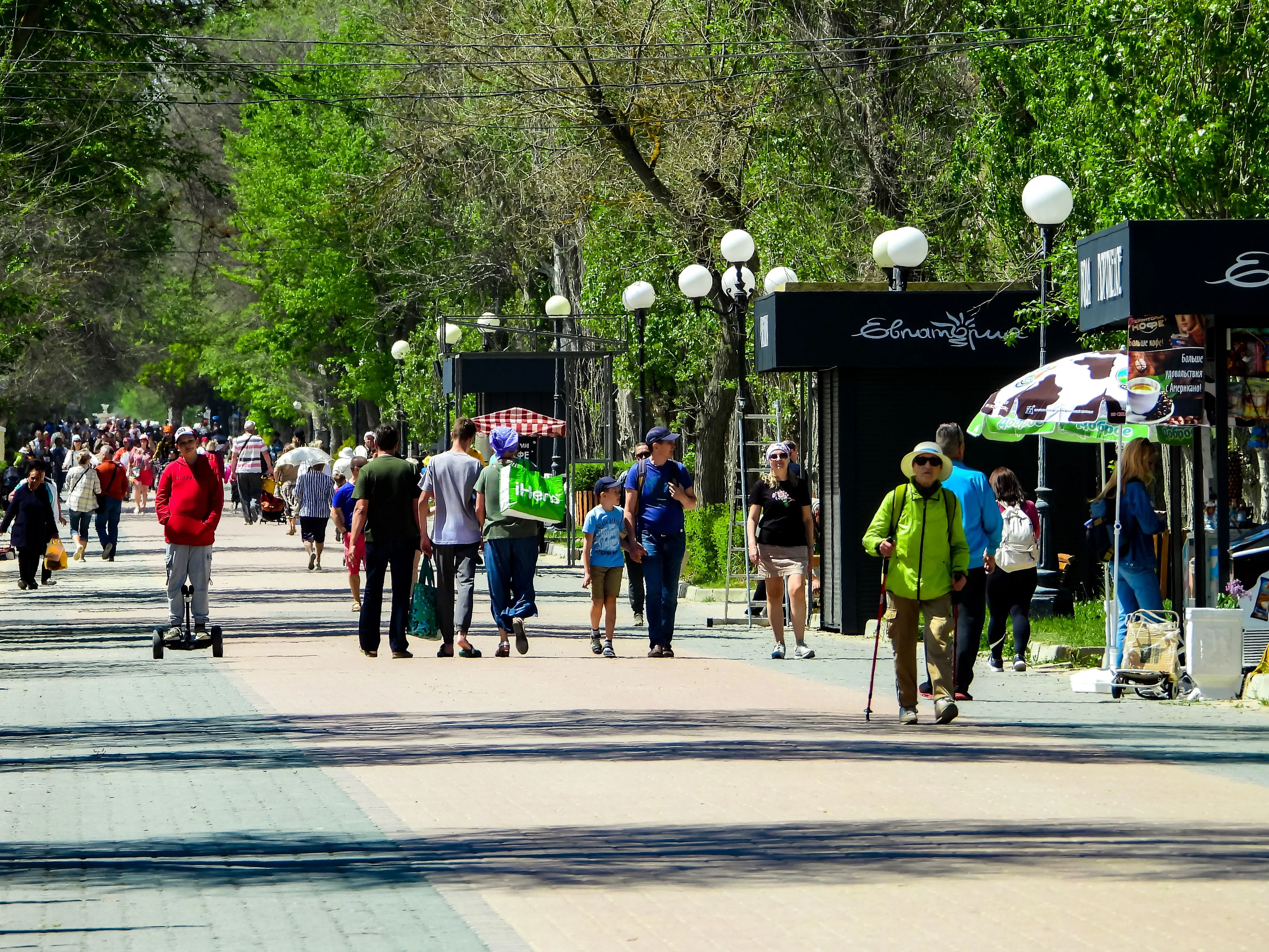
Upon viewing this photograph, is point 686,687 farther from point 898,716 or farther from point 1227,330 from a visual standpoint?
point 1227,330

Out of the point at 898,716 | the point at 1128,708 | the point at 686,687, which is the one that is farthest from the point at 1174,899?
the point at 686,687

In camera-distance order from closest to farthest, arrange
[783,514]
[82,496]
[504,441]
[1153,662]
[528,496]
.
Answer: [1153,662] < [528,496] < [783,514] < [504,441] < [82,496]

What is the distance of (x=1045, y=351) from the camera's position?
17.1 metres

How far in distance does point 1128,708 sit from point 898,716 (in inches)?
67.6

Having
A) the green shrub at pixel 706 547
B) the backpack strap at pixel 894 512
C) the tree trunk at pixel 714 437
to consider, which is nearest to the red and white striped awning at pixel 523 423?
the tree trunk at pixel 714 437

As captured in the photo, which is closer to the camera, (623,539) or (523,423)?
(623,539)

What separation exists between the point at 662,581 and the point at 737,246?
5.65 m

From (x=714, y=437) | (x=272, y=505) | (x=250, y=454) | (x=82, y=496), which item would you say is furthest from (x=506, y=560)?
(x=250, y=454)

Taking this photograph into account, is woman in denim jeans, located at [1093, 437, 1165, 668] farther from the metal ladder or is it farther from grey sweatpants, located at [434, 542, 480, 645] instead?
grey sweatpants, located at [434, 542, 480, 645]

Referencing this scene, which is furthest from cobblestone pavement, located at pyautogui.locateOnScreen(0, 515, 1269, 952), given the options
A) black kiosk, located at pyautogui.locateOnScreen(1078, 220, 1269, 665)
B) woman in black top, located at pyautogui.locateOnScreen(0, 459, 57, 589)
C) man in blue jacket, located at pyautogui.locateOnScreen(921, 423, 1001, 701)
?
woman in black top, located at pyautogui.locateOnScreen(0, 459, 57, 589)

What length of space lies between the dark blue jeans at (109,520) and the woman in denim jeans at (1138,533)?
20694mm

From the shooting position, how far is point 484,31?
28094 mm

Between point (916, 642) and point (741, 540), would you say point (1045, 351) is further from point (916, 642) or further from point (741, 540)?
point (741, 540)

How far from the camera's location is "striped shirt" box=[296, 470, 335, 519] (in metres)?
27.7
